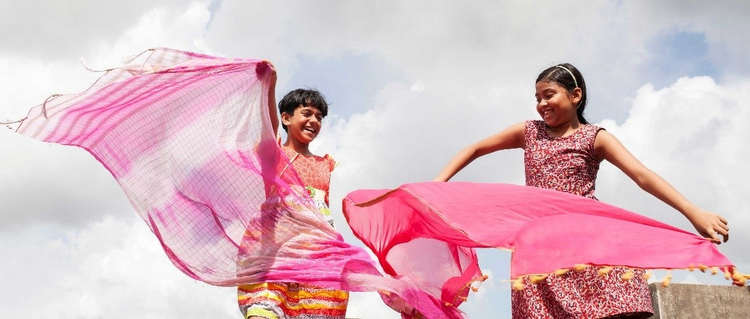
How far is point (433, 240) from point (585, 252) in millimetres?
1178

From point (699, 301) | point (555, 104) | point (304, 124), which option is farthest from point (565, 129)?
point (699, 301)

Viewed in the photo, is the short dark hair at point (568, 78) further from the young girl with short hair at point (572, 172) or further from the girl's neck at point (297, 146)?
the girl's neck at point (297, 146)

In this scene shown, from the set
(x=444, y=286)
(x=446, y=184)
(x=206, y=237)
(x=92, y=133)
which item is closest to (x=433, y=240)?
(x=444, y=286)

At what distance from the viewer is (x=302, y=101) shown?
16.5ft

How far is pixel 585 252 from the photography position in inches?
139

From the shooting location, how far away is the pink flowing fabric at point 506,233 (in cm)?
351

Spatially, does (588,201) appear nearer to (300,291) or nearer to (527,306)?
(527,306)

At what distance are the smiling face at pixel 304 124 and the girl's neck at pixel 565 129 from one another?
1.50 metres

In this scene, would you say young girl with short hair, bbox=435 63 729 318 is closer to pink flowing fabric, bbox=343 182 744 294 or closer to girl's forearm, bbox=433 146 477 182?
girl's forearm, bbox=433 146 477 182

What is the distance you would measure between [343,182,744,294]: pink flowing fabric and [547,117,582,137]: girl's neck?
641 mm

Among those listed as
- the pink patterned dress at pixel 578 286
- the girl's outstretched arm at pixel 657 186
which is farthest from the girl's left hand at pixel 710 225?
the pink patterned dress at pixel 578 286

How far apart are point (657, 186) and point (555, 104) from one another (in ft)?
2.48

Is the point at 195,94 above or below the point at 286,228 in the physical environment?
above

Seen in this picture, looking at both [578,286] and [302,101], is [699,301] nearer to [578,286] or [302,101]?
[578,286]
